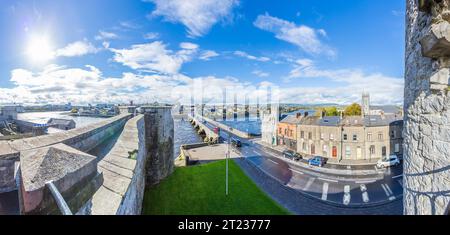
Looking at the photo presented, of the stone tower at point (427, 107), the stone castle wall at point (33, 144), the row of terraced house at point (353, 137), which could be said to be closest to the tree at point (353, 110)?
the row of terraced house at point (353, 137)

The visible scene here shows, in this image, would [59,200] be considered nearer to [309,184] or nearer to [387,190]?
[309,184]

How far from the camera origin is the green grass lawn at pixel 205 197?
7.54 meters

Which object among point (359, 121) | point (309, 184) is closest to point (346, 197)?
point (309, 184)

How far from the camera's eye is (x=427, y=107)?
7.64 ft

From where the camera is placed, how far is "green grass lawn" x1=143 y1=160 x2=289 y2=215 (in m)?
7.54

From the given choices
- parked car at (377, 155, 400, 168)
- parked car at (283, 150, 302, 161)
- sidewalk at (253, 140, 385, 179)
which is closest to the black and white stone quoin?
sidewalk at (253, 140, 385, 179)

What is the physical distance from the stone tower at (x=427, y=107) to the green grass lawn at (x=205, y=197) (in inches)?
235

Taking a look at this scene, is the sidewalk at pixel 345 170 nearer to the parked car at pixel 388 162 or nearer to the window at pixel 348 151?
the parked car at pixel 388 162

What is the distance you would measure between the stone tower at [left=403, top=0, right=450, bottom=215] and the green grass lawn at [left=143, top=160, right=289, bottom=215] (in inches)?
235

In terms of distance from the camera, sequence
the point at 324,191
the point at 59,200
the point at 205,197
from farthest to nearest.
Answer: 1. the point at 324,191
2. the point at 205,197
3. the point at 59,200

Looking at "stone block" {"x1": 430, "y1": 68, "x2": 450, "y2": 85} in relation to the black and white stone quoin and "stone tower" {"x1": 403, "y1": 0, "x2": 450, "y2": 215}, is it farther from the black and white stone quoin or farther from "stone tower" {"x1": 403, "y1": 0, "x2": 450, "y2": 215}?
the black and white stone quoin

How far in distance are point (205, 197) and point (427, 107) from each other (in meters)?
8.23

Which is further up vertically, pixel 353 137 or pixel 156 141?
pixel 156 141
